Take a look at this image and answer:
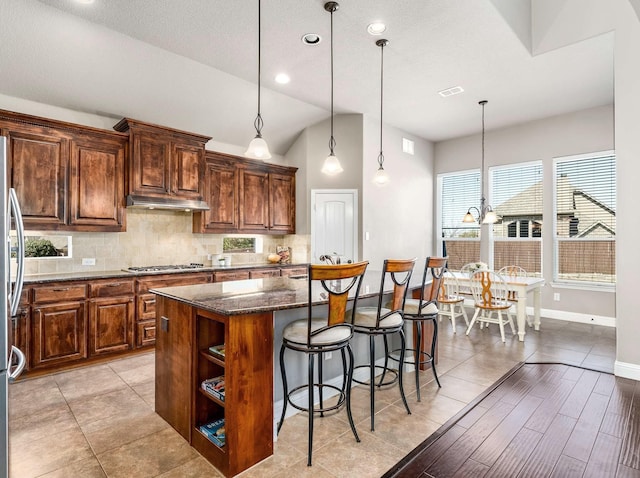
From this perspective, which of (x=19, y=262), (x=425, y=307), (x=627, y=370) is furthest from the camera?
(x=627, y=370)

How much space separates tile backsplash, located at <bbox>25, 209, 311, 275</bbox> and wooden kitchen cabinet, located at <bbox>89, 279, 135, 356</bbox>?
0.67 metres

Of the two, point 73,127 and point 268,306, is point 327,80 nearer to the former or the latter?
point 73,127

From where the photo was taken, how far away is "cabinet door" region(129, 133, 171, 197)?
164 inches

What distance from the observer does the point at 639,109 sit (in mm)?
3234

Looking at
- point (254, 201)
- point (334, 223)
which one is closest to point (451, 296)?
point (334, 223)

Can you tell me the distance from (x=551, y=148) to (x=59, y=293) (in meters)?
6.84

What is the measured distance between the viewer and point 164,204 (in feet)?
14.2

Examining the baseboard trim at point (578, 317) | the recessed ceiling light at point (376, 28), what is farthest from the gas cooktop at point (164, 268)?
the baseboard trim at point (578, 317)

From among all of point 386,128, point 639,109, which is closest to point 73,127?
point 386,128

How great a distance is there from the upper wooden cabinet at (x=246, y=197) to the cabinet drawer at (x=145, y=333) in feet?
4.75

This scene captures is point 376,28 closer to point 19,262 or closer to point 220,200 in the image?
point 220,200

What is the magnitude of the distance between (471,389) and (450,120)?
428cm

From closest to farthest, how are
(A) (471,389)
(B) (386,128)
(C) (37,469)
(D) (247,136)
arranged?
(C) (37,469)
(A) (471,389)
(D) (247,136)
(B) (386,128)

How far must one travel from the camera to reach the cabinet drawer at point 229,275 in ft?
15.3
